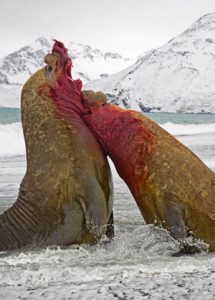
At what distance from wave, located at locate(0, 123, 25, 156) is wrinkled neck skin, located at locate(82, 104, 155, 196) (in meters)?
12.8

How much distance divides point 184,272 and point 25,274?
1019mm

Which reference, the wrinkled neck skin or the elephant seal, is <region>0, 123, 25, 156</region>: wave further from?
the wrinkled neck skin

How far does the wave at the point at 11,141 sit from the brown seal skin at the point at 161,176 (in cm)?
1296

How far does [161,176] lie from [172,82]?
124m

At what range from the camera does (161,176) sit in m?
4.74

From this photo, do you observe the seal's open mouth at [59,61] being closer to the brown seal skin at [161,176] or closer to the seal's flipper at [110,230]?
the brown seal skin at [161,176]

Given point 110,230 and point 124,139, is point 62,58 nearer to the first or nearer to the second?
point 124,139

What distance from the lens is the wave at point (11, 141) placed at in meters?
18.5

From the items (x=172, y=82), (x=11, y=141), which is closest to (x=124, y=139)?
(x=11, y=141)

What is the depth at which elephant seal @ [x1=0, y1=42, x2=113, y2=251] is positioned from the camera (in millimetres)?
4836

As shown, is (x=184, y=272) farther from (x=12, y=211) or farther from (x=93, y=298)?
(x=12, y=211)

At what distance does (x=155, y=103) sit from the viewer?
12225 cm

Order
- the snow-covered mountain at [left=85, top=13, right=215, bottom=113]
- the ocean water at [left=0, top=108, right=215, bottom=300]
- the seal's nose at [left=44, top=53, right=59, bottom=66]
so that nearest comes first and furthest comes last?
the ocean water at [left=0, top=108, right=215, bottom=300] < the seal's nose at [left=44, top=53, right=59, bottom=66] < the snow-covered mountain at [left=85, top=13, right=215, bottom=113]

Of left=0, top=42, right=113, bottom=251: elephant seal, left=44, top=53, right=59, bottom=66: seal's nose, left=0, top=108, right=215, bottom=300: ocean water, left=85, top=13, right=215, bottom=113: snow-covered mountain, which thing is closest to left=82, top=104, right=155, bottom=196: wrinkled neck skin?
left=0, top=42, right=113, bottom=251: elephant seal
